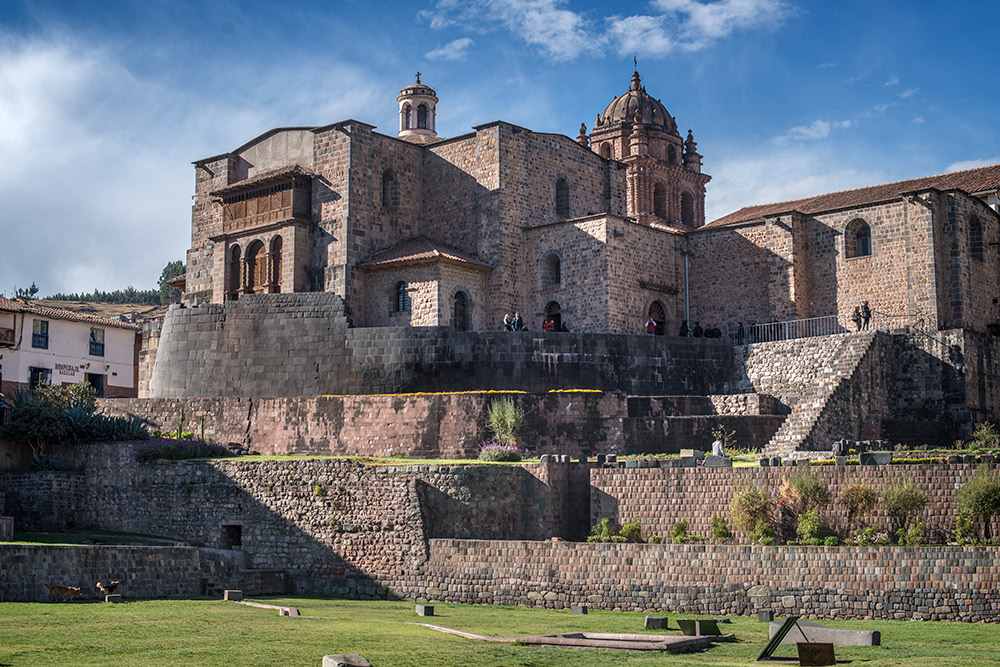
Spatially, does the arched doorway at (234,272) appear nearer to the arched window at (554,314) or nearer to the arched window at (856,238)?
the arched window at (554,314)

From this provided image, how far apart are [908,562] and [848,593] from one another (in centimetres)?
105

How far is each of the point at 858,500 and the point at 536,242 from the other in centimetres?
2196

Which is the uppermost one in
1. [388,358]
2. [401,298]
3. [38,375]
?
[401,298]

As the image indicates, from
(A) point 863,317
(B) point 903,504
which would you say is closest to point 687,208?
(A) point 863,317

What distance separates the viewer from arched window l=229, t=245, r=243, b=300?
45.2 metres

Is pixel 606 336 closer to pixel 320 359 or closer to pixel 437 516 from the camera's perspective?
pixel 320 359

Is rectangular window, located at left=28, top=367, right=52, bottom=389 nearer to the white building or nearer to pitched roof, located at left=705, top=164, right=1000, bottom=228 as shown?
the white building

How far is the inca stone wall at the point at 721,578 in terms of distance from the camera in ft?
63.4

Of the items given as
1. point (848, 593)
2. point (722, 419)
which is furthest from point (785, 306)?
point (848, 593)

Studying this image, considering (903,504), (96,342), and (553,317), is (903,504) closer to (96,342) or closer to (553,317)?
(553,317)

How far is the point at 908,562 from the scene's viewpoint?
19.8 m

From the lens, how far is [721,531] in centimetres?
2367

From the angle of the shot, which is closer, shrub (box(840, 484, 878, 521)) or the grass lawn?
the grass lawn

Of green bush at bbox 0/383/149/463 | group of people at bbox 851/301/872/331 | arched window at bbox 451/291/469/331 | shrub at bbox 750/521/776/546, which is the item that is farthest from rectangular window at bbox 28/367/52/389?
shrub at bbox 750/521/776/546
